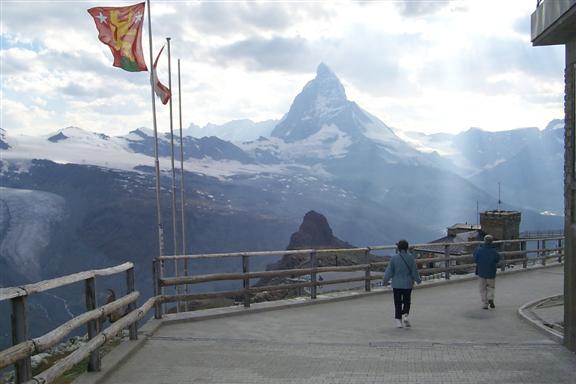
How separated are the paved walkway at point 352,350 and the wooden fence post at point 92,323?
266 millimetres

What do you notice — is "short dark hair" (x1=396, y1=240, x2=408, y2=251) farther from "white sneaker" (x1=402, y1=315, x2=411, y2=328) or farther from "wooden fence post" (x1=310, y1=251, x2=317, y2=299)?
"wooden fence post" (x1=310, y1=251, x2=317, y2=299)

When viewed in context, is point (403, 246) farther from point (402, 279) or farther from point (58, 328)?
point (58, 328)

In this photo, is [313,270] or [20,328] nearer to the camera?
[20,328]

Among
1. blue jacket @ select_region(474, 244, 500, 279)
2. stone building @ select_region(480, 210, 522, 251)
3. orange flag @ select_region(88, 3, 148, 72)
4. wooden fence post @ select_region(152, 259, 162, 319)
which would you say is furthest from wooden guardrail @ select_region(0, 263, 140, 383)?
stone building @ select_region(480, 210, 522, 251)

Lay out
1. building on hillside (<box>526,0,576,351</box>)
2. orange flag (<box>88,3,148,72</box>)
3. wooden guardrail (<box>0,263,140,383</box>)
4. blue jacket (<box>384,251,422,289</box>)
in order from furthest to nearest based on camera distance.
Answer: orange flag (<box>88,3,148,72</box>)
blue jacket (<box>384,251,422,289</box>)
building on hillside (<box>526,0,576,351</box>)
wooden guardrail (<box>0,263,140,383</box>)

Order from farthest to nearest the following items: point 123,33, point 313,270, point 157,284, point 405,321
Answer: point 123,33 → point 313,270 → point 405,321 → point 157,284

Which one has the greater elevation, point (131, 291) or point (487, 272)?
point (131, 291)

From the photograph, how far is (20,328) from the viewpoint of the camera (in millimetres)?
4902

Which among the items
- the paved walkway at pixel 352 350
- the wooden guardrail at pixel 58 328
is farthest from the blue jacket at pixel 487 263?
the wooden guardrail at pixel 58 328

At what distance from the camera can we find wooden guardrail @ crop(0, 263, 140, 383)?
4.78 meters

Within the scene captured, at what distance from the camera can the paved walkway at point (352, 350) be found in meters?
6.87

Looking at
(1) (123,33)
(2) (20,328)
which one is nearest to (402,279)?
(2) (20,328)

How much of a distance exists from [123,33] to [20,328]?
14.1 m

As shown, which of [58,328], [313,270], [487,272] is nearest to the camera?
[58,328]
